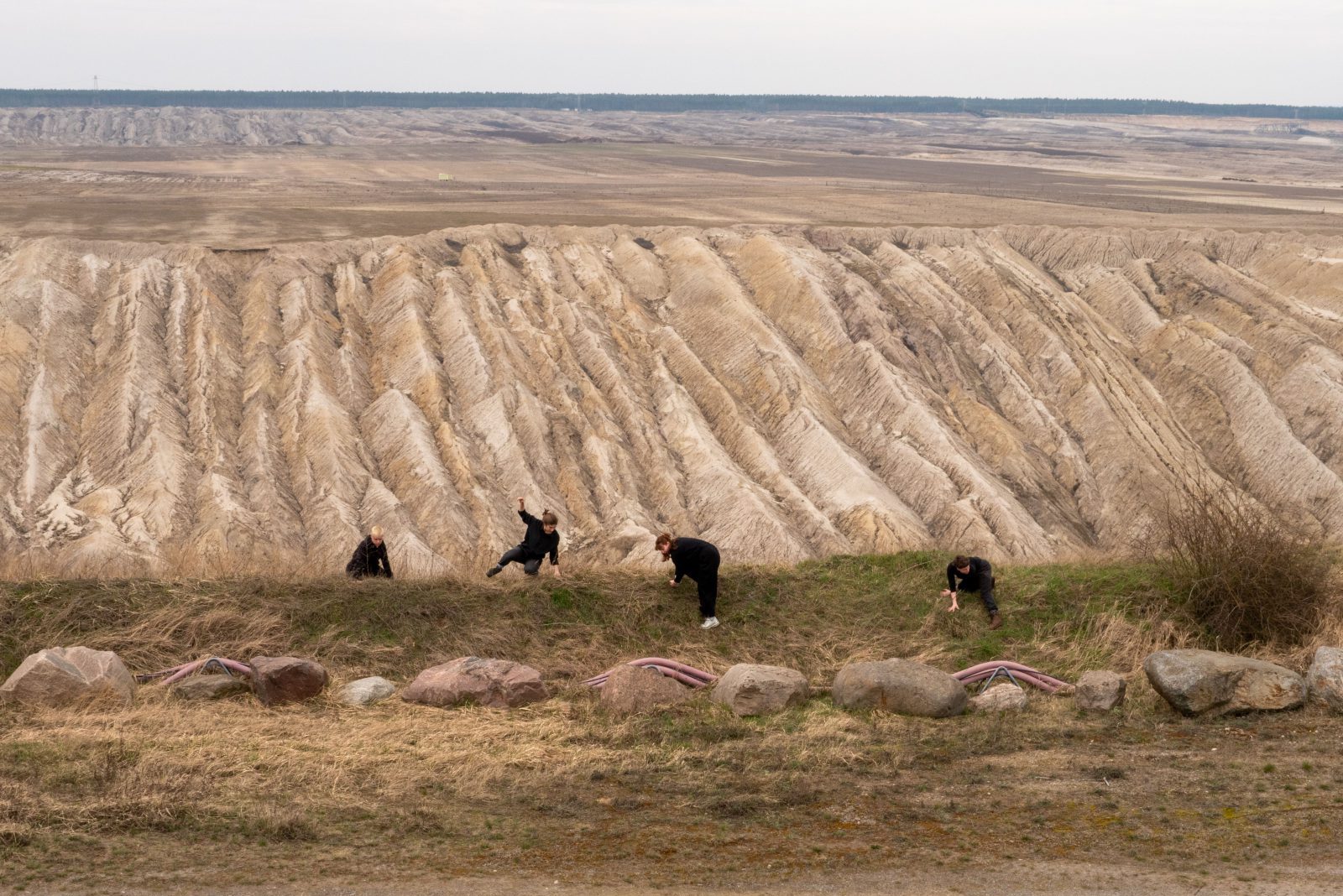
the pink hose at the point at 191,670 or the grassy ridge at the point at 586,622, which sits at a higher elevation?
the grassy ridge at the point at 586,622

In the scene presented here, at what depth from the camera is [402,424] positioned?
33.1 meters

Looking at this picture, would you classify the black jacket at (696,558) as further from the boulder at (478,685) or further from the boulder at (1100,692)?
the boulder at (1100,692)

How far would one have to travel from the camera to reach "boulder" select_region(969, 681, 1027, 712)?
531 inches

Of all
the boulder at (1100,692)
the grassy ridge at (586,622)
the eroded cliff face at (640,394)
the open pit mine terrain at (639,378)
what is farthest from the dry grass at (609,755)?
the eroded cliff face at (640,394)

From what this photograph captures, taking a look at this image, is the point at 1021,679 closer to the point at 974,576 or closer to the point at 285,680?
the point at 974,576

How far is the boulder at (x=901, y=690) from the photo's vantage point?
13242 mm

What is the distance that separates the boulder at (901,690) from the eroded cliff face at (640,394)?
1432 centimetres

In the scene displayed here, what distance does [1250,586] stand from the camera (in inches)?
590

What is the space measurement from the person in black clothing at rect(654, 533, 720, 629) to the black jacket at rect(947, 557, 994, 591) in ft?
9.36

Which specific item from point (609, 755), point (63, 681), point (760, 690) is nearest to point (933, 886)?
point (609, 755)

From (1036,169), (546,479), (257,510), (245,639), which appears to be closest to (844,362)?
(546,479)

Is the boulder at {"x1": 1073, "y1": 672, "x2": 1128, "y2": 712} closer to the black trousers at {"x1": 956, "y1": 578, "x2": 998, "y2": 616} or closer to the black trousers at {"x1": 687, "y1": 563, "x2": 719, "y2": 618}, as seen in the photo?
the black trousers at {"x1": 956, "y1": 578, "x2": 998, "y2": 616}

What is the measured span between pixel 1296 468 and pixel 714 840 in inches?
1221

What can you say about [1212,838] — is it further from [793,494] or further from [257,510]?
[257,510]
